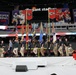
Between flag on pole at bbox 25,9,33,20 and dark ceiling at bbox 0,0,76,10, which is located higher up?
dark ceiling at bbox 0,0,76,10

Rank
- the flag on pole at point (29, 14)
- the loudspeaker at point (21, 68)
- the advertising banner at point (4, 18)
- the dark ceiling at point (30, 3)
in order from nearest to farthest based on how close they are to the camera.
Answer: the loudspeaker at point (21, 68) → the advertising banner at point (4, 18) → the flag on pole at point (29, 14) → the dark ceiling at point (30, 3)

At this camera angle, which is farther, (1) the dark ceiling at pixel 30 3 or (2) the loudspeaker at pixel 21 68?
→ (1) the dark ceiling at pixel 30 3

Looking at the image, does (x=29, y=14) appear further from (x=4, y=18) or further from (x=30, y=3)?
(x=4, y=18)

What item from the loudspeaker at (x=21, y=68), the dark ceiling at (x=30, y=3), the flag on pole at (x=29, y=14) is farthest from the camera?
the dark ceiling at (x=30, y=3)

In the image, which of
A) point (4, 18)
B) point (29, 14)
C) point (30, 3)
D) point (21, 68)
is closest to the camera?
point (21, 68)

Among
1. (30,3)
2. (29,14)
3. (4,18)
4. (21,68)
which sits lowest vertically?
(21,68)

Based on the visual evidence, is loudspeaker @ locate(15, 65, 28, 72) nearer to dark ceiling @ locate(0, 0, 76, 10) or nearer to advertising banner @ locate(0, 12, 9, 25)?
advertising banner @ locate(0, 12, 9, 25)

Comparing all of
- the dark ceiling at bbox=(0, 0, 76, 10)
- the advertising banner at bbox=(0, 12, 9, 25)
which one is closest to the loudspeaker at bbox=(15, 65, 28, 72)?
the advertising banner at bbox=(0, 12, 9, 25)

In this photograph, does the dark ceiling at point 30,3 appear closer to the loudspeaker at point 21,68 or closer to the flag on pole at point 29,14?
the flag on pole at point 29,14

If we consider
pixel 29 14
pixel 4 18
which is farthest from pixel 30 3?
pixel 4 18

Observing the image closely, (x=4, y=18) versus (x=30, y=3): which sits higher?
(x=30, y=3)

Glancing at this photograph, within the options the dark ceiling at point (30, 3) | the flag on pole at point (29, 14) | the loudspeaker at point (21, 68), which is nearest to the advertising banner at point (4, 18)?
the dark ceiling at point (30, 3)

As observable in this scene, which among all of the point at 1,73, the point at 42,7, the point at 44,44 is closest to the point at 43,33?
the point at 44,44

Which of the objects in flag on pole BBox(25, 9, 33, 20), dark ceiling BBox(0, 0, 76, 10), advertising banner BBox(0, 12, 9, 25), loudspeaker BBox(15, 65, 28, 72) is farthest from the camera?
dark ceiling BBox(0, 0, 76, 10)
